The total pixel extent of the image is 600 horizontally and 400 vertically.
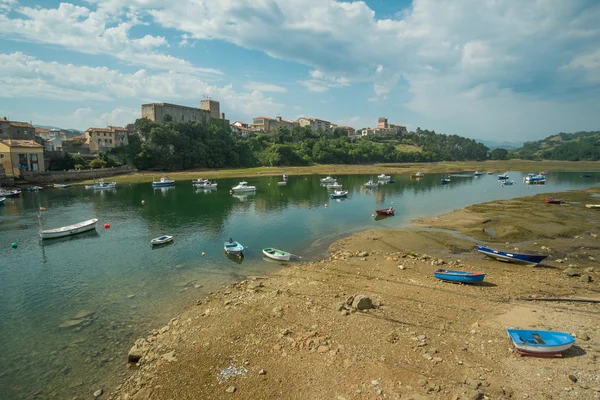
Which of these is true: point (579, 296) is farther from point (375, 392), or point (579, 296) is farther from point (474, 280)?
point (375, 392)

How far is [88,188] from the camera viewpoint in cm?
7825

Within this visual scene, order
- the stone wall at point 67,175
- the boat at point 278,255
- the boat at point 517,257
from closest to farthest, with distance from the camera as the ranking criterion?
the boat at point 517,257 → the boat at point 278,255 → the stone wall at point 67,175

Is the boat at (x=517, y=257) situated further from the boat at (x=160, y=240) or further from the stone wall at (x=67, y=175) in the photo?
the stone wall at (x=67, y=175)

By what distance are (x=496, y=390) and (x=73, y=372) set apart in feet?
57.3

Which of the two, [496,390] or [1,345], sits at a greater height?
[496,390]

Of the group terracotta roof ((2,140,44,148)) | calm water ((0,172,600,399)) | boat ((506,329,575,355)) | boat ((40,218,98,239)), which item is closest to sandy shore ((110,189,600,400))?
boat ((506,329,575,355))

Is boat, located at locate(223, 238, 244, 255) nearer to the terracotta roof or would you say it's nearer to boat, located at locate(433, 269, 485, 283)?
boat, located at locate(433, 269, 485, 283)

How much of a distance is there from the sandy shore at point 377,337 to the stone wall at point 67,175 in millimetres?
82047

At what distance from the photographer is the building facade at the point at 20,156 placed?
75.5 metres

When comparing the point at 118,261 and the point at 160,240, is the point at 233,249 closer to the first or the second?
the point at 160,240

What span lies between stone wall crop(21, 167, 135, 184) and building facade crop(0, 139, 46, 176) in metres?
2.14

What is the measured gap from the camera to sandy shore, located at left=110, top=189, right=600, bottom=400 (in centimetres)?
1245

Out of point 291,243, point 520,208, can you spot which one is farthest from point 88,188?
point 520,208

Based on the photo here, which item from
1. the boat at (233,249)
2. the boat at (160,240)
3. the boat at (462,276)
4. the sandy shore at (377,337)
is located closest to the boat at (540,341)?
the sandy shore at (377,337)
